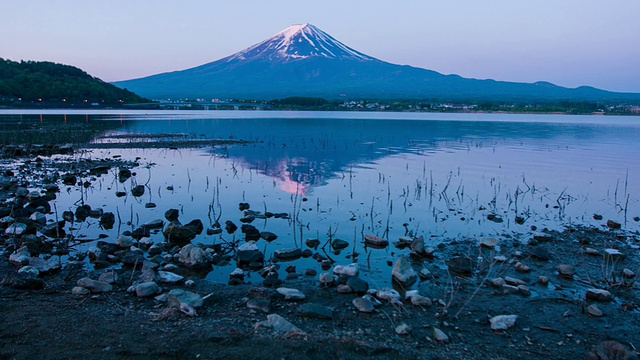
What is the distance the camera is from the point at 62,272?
24.3 feet

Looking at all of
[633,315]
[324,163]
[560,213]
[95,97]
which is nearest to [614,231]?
[560,213]

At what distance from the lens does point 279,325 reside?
213 inches

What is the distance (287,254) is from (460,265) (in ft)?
9.92

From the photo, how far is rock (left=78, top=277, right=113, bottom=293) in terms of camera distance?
6.50m

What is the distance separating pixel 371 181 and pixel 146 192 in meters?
7.94

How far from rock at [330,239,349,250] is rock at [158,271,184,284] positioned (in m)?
3.22

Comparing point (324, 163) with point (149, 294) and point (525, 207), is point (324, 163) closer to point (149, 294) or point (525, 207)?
point (525, 207)

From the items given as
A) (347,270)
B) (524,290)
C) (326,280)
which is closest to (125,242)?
(326,280)

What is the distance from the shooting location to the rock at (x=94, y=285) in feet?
21.3

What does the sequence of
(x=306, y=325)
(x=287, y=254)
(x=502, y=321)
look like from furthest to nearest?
(x=287, y=254)
(x=502, y=321)
(x=306, y=325)

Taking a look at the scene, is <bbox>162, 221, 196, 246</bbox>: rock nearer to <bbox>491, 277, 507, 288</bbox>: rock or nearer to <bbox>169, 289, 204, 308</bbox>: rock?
<bbox>169, 289, 204, 308</bbox>: rock

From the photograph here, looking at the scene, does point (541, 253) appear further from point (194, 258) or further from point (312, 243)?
point (194, 258)

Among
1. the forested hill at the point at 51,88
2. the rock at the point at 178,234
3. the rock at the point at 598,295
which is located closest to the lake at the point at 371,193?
the rock at the point at 178,234

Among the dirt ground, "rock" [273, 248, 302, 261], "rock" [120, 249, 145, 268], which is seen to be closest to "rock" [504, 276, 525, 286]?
the dirt ground
